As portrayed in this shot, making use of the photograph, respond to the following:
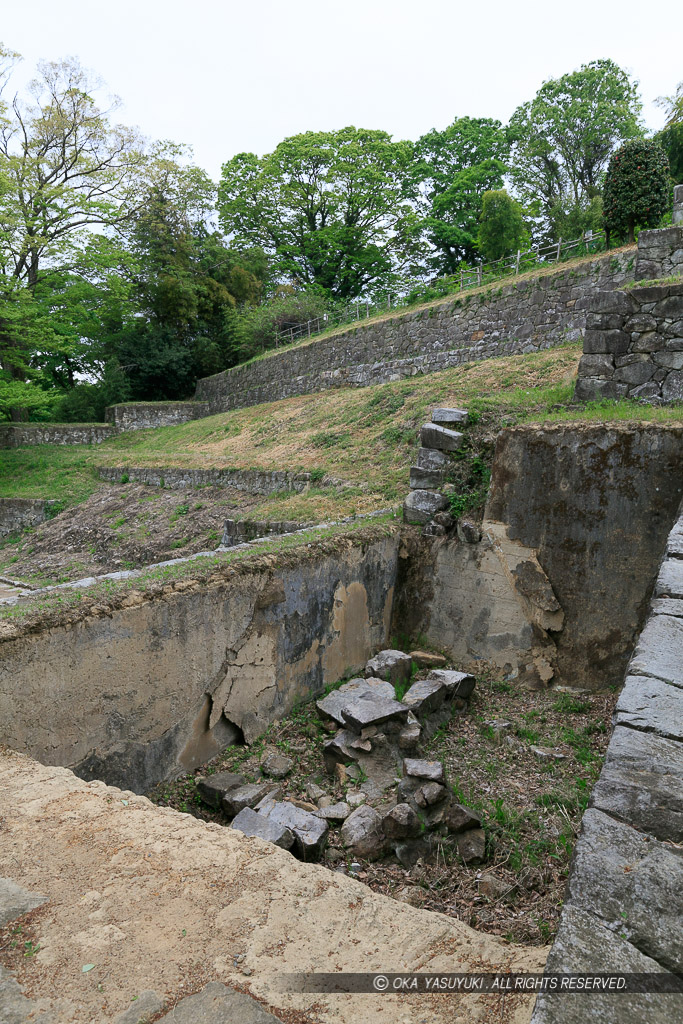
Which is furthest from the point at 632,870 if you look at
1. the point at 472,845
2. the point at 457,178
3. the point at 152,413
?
the point at 457,178

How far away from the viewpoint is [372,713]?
4.68 m

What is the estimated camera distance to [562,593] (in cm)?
576

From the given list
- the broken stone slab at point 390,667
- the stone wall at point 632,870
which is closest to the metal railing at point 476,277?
the broken stone slab at point 390,667

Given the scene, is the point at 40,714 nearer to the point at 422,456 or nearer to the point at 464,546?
the point at 464,546

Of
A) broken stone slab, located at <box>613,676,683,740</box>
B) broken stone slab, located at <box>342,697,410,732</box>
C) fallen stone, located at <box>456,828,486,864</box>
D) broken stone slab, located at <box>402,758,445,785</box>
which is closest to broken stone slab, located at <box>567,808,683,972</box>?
broken stone slab, located at <box>613,676,683,740</box>

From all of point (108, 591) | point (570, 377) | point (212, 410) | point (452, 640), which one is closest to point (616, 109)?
point (212, 410)

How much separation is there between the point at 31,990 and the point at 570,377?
9498 millimetres

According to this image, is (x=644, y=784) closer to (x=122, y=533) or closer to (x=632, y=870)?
(x=632, y=870)

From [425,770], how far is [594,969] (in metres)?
2.76

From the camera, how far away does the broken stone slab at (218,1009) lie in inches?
63.9

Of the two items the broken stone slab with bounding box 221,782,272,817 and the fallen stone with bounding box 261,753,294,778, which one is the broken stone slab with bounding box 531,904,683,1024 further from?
the fallen stone with bounding box 261,753,294,778

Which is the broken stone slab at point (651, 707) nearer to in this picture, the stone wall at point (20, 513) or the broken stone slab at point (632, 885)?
the broken stone slab at point (632, 885)

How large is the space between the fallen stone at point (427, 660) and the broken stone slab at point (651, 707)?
3.75 m

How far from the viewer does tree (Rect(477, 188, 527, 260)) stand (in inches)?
758
